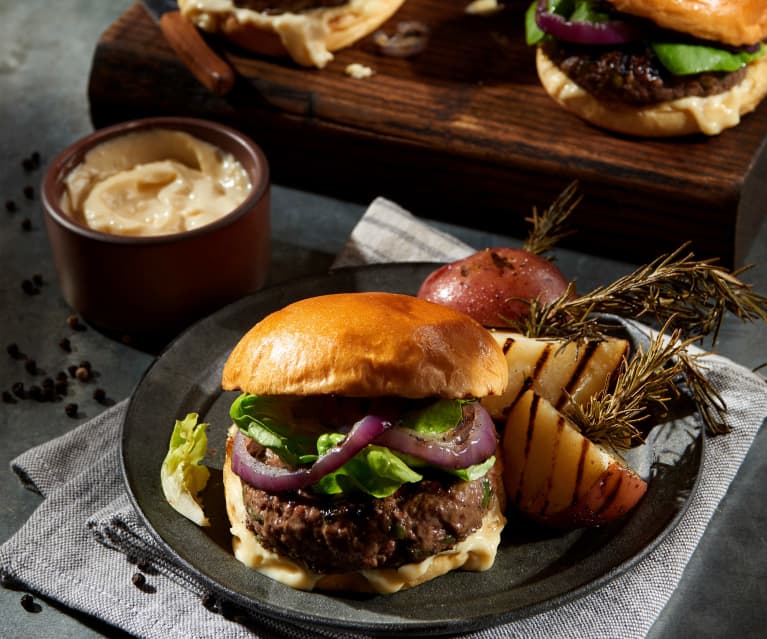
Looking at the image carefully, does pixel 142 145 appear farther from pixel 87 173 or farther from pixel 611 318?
pixel 611 318

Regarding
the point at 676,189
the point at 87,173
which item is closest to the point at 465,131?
the point at 676,189

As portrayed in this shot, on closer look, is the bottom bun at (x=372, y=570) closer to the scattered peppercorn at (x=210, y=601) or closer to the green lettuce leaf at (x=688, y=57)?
the scattered peppercorn at (x=210, y=601)

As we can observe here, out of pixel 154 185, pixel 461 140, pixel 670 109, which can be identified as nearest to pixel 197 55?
pixel 154 185

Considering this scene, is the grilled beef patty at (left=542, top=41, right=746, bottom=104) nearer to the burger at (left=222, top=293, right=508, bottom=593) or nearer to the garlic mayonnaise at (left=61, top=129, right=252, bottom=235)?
the garlic mayonnaise at (left=61, top=129, right=252, bottom=235)

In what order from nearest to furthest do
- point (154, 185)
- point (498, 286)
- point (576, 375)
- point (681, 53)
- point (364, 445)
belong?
point (364, 445) < point (576, 375) < point (498, 286) < point (154, 185) < point (681, 53)

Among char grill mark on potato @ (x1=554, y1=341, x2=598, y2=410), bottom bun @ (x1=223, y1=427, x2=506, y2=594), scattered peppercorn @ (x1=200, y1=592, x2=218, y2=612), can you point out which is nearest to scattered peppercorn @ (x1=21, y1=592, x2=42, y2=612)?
scattered peppercorn @ (x1=200, y1=592, x2=218, y2=612)

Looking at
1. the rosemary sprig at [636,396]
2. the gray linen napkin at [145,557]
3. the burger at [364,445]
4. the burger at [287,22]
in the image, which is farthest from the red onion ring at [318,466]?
the burger at [287,22]

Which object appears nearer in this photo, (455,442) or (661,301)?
(455,442)

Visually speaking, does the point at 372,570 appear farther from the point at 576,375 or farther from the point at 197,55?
the point at 197,55
